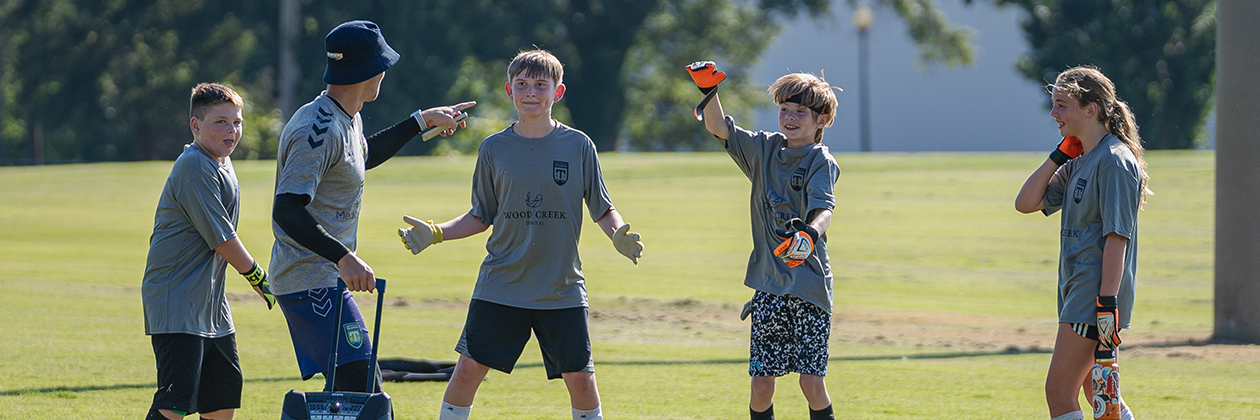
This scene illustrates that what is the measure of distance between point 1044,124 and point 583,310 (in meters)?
45.2

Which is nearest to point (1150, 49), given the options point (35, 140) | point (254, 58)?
point (254, 58)

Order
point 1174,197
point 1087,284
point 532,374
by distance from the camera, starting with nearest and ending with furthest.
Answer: point 1087,284, point 532,374, point 1174,197

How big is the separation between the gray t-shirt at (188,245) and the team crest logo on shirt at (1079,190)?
3183 millimetres

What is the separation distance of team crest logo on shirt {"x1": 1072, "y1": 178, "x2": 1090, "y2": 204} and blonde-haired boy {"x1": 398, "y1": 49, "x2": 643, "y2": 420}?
1.76 m

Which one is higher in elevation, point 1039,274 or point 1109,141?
point 1109,141

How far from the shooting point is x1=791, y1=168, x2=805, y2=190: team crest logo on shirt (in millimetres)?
5320

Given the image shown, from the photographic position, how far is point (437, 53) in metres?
46.1

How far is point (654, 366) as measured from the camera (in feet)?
28.7

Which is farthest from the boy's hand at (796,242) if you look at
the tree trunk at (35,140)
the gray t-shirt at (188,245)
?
the tree trunk at (35,140)

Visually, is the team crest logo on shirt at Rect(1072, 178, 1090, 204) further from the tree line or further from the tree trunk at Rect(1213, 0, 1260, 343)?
the tree line

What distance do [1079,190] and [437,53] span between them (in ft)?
139

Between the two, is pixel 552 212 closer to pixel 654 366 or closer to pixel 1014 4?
pixel 654 366

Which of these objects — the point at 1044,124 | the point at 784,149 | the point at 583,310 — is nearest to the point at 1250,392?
the point at 784,149

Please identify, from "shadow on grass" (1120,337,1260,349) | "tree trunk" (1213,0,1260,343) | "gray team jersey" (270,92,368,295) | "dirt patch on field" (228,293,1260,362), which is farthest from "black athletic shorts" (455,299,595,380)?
"tree trunk" (1213,0,1260,343)
